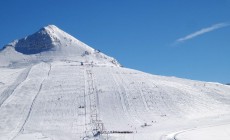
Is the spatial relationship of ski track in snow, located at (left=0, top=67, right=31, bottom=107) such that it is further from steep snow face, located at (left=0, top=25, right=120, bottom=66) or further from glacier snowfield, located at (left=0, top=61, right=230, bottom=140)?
steep snow face, located at (left=0, top=25, right=120, bottom=66)

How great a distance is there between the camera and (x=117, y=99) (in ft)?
249

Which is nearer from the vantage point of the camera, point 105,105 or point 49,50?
point 105,105

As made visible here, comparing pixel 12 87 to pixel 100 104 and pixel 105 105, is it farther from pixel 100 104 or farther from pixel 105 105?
pixel 105 105

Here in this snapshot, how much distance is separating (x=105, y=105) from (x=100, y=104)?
0.95 meters

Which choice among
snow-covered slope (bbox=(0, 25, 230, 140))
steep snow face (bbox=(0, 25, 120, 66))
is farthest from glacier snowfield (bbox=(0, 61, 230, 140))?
steep snow face (bbox=(0, 25, 120, 66))

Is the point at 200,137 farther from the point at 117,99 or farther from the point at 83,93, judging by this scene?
the point at 83,93

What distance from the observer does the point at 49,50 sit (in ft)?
509

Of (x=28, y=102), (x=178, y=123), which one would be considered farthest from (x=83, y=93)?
(x=178, y=123)

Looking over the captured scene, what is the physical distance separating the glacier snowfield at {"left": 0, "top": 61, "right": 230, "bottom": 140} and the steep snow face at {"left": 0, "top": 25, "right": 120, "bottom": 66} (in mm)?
35891

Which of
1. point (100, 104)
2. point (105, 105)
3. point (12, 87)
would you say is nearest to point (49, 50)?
point (12, 87)

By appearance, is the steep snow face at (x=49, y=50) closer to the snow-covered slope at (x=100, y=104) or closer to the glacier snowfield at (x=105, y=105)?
the snow-covered slope at (x=100, y=104)

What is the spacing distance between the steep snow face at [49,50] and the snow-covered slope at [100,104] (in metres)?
30.9

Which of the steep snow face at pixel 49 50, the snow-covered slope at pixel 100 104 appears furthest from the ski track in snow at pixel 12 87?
the steep snow face at pixel 49 50

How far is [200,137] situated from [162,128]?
12603 millimetres
